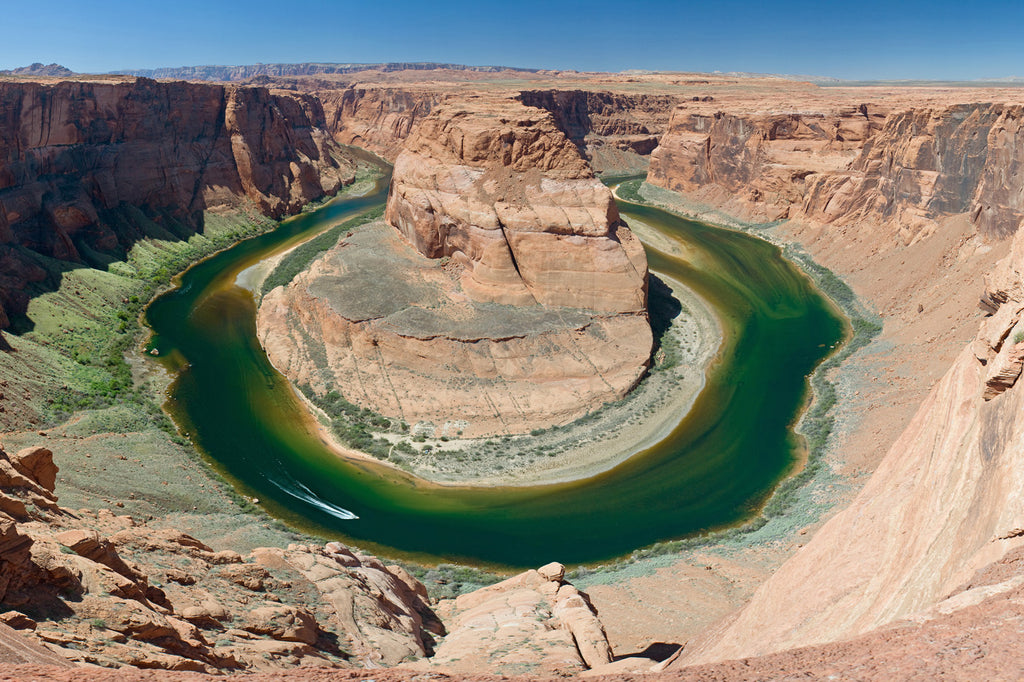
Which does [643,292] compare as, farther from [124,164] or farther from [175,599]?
[124,164]

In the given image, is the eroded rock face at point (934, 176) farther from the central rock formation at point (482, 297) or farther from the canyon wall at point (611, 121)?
the canyon wall at point (611, 121)

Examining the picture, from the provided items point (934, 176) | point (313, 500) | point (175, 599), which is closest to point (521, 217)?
point (313, 500)

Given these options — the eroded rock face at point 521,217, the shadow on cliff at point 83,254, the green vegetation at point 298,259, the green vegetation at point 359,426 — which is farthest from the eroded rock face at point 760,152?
the shadow on cliff at point 83,254

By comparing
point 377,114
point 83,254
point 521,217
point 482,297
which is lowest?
point 482,297

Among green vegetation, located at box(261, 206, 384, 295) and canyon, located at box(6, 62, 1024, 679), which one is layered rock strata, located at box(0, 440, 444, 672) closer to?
canyon, located at box(6, 62, 1024, 679)

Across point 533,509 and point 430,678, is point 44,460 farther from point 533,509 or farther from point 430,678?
point 533,509

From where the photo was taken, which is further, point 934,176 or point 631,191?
point 631,191
